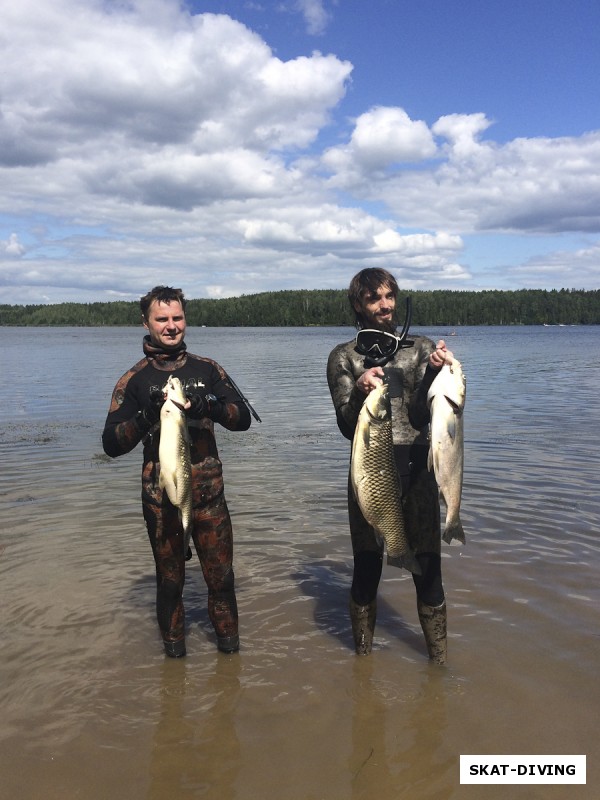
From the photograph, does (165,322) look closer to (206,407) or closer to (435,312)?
(206,407)

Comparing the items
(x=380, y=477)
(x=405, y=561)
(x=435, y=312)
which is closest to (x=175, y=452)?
(x=380, y=477)

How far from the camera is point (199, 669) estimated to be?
5.41 metres

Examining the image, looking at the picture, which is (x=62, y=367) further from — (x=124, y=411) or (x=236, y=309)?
(x=236, y=309)

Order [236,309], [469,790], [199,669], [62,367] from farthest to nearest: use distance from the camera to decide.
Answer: [236,309]
[62,367]
[199,669]
[469,790]

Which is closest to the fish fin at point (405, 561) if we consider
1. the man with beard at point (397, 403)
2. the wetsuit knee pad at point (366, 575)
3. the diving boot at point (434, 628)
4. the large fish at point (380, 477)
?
the large fish at point (380, 477)

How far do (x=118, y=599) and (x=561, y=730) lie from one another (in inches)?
169

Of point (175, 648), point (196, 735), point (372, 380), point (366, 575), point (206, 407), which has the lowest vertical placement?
point (196, 735)

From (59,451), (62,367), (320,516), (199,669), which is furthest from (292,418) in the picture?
(62,367)

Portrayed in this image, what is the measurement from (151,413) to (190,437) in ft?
1.36

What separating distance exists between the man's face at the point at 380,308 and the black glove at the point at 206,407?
124 centimetres

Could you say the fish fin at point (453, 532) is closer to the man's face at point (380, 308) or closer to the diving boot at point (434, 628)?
the diving boot at point (434, 628)

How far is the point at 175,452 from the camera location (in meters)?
4.60

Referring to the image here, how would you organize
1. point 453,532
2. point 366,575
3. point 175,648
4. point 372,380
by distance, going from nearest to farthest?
point 372,380, point 453,532, point 366,575, point 175,648

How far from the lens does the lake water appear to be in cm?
418
